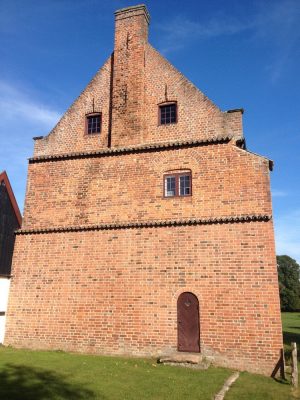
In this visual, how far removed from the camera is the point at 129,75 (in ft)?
48.2

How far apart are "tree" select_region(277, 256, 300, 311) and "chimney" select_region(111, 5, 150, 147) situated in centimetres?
5525

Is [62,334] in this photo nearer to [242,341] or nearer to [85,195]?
[85,195]

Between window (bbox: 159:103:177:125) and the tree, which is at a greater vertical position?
window (bbox: 159:103:177:125)

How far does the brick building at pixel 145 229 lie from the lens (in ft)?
36.1

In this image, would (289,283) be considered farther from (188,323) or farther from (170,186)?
(188,323)

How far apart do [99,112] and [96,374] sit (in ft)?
33.7

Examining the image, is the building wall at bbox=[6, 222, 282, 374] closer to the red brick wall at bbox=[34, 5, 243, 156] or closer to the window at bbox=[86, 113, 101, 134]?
the red brick wall at bbox=[34, 5, 243, 156]

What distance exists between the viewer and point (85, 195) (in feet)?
45.1

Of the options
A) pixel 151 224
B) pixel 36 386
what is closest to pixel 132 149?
pixel 151 224

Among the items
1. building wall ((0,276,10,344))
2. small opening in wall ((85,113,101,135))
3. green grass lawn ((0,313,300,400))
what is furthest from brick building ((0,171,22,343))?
green grass lawn ((0,313,300,400))

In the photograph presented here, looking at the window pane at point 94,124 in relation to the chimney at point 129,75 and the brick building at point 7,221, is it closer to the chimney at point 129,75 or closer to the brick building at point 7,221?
the chimney at point 129,75

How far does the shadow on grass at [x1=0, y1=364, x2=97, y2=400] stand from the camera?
6.93 m

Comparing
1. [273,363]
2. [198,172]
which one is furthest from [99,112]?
[273,363]

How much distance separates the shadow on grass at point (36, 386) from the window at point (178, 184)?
693 cm
